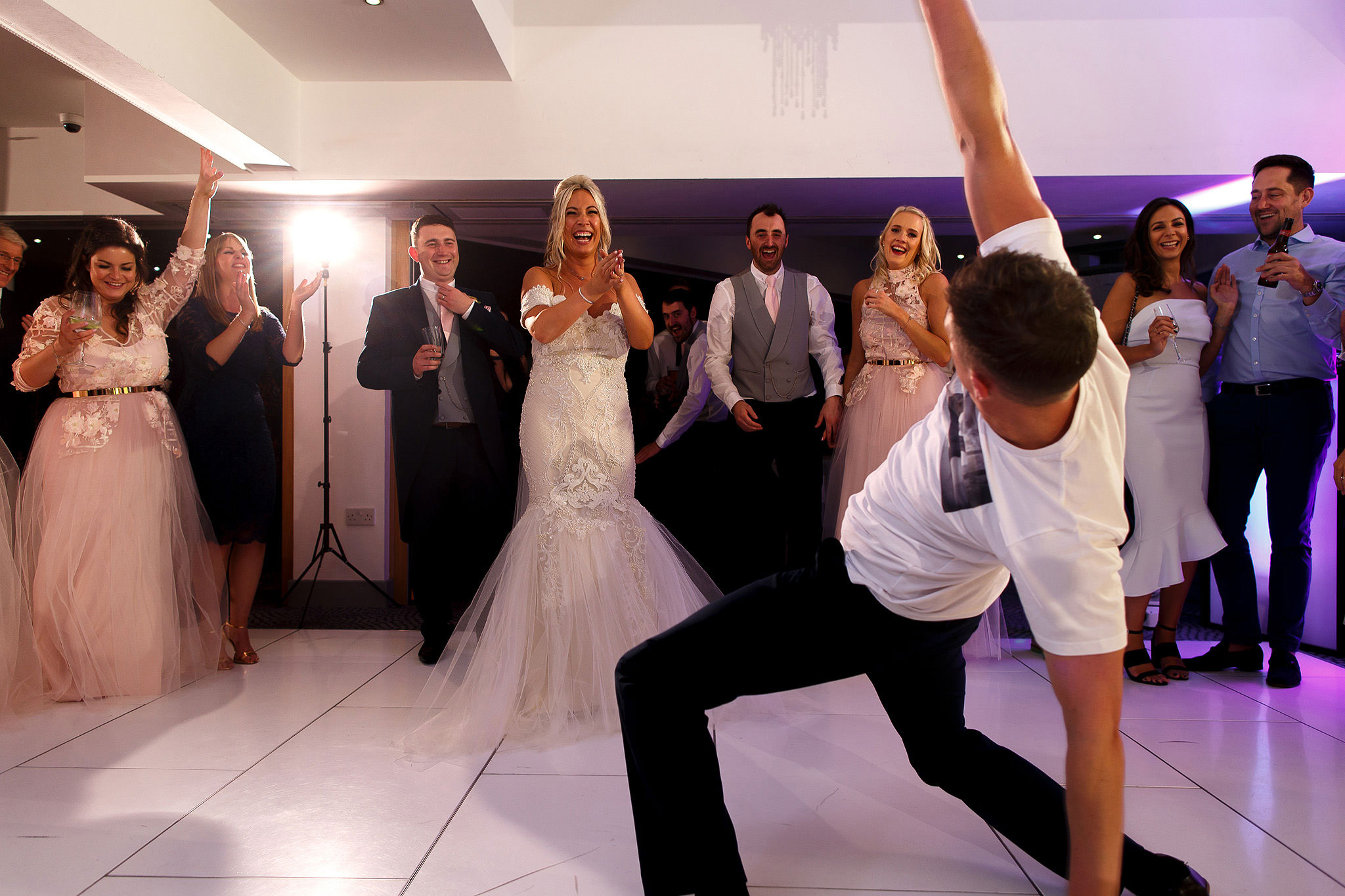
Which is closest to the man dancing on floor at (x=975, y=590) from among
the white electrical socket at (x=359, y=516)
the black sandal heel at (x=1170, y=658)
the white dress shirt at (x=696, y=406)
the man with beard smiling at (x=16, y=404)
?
the black sandal heel at (x=1170, y=658)

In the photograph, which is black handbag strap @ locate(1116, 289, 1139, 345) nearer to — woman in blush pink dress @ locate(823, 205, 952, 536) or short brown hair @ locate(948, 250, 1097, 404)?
woman in blush pink dress @ locate(823, 205, 952, 536)

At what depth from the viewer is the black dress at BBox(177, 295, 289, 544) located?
3248mm

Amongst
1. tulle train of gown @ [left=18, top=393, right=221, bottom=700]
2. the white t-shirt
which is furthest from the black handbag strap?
tulle train of gown @ [left=18, top=393, right=221, bottom=700]

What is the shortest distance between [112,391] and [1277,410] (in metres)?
4.30

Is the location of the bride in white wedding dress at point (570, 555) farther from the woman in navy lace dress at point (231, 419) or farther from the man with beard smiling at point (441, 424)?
the woman in navy lace dress at point (231, 419)

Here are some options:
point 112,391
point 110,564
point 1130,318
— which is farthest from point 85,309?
point 1130,318

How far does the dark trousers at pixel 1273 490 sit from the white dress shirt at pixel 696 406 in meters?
1.99

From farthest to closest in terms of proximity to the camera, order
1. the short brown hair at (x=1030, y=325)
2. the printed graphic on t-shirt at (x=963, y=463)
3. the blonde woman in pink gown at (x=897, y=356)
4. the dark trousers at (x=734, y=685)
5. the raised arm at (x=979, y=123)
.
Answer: the blonde woman in pink gown at (x=897, y=356)
the dark trousers at (x=734, y=685)
the raised arm at (x=979, y=123)
the printed graphic on t-shirt at (x=963, y=463)
the short brown hair at (x=1030, y=325)

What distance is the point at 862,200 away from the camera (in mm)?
4398

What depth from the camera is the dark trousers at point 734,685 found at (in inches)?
54.6

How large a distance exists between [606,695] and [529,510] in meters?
0.69

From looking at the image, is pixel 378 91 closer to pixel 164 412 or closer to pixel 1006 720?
pixel 164 412

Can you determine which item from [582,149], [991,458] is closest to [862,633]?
[991,458]

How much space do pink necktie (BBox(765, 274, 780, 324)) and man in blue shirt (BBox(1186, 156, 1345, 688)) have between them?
1.73m
